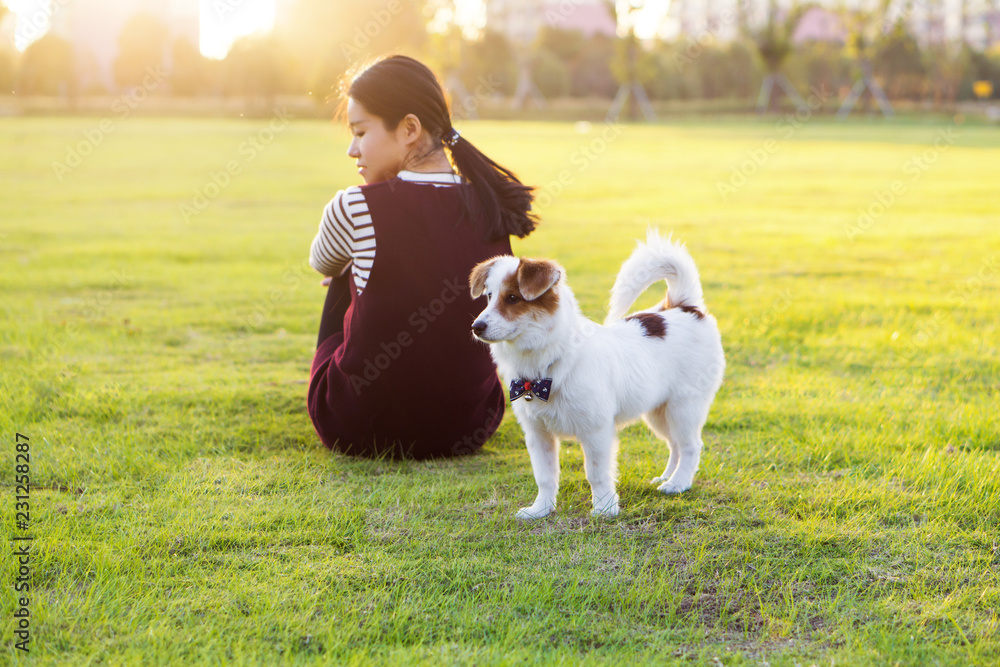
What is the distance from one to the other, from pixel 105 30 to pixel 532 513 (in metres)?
80.0

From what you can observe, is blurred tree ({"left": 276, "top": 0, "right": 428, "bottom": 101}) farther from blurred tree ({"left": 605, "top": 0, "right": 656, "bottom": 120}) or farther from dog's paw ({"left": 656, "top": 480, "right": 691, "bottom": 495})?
dog's paw ({"left": 656, "top": 480, "right": 691, "bottom": 495})

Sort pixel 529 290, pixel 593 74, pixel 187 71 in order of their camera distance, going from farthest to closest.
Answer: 1. pixel 593 74
2. pixel 187 71
3. pixel 529 290

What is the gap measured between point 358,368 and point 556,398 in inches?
40.3

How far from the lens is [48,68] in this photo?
53875 millimetres

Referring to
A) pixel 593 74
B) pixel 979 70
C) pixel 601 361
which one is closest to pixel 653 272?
pixel 601 361

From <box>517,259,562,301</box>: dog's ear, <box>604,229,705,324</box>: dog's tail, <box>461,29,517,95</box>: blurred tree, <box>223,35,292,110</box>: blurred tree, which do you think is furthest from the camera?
<box>461,29,517,95</box>: blurred tree

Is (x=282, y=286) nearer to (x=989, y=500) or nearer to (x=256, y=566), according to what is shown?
(x=256, y=566)

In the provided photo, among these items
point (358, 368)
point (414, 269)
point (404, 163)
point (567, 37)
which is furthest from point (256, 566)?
point (567, 37)

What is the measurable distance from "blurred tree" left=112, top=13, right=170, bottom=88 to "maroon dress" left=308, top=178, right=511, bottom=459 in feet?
211

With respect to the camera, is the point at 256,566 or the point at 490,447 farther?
the point at 490,447

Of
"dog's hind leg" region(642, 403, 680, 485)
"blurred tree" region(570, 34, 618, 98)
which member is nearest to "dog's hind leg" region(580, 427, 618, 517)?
"dog's hind leg" region(642, 403, 680, 485)

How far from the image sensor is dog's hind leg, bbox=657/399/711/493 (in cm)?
380

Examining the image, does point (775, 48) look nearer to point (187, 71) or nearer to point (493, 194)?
point (187, 71)

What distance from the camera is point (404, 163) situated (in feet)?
12.9
